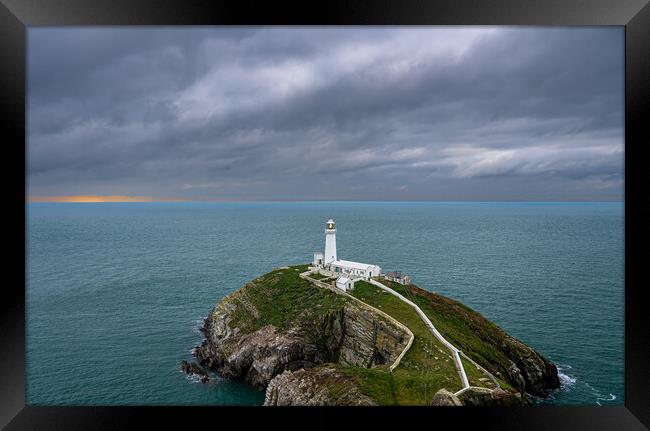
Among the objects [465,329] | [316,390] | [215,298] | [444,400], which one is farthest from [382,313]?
[215,298]

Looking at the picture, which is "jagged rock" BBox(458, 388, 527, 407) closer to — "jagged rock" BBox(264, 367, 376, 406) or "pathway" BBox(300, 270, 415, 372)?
"pathway" BBox(300, 270, 415, 372)

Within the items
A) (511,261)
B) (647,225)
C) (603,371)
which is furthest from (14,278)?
(511,261)

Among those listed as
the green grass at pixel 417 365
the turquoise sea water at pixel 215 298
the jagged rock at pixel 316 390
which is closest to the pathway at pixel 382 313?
the green grass at pixel 417 365

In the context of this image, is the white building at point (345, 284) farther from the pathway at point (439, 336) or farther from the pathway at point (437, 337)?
the pathway at point (439, 336)

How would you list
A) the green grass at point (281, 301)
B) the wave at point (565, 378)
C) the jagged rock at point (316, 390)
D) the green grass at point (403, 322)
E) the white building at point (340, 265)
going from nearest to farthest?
1. the jagged rock at point (316, 390)
2. the green grass at point (403, 322)
3. the wave at point (565, 378)
4. the green grass at point (281, 301)
5. the white building at point (340, 265)

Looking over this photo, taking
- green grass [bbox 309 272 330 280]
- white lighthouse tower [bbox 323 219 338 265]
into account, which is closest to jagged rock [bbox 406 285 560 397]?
green grass [bbox 309 272 330 280]

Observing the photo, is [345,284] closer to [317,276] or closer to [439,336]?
[317,276]

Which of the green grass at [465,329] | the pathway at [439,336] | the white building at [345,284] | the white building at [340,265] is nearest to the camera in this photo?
the pathway at [439,336]

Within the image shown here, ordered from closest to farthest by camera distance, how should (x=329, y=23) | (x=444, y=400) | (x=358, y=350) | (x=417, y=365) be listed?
1. (x=329, y=23)
2. (x=444, y=400)
3. (x=417, y=365)
4. (x=358, y=350)
